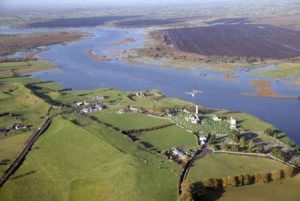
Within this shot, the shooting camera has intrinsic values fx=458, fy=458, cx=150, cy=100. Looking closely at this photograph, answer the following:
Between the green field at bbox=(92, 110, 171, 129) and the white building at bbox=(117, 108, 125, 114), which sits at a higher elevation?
the white building at bbox=(117, 108, 125, 114)

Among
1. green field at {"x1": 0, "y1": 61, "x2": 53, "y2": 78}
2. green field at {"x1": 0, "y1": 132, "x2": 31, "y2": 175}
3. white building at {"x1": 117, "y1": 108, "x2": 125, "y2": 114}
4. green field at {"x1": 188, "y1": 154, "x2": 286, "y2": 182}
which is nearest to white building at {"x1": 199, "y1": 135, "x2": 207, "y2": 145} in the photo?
green field at {"x1": 188, "y1": 154, "x2": 286, "y2": 182}

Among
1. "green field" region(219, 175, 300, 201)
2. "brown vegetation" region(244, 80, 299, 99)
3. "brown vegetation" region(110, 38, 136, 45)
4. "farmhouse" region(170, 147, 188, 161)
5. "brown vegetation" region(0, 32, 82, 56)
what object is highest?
"farmhouse" region(170, 147, 188, 161)

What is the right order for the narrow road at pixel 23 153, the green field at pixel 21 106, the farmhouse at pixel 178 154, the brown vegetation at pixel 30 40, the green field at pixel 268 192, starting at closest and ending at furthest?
the green field at pixel 268 192 → the narrow road at pixel 23 153 → the farmhouse at pixel 178 154 → the green field at pixel 21 106 → the brown vegetation at pixel 30 40

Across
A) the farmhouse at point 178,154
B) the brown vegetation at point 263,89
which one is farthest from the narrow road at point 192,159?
the brown vegetation at point 263,89

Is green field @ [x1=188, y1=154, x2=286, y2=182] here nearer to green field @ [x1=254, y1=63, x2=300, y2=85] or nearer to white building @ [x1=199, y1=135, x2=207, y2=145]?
white building @ [x1=199, y1=135, x2=207, y2=145]

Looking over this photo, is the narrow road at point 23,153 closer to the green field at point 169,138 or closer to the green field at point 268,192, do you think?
the green field at point 169,138

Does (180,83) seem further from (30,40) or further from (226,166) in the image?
(30,40)

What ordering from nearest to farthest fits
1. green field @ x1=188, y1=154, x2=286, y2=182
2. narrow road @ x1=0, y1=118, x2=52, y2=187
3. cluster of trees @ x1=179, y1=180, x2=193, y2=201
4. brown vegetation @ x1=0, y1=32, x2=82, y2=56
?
cluster of trees @ x1=179, y1=180, x2=193, y2=201 < green field @ x1=188, y1=154, x2=286, y2=182 < narrow road @ x1=0, y1=118, x2=52, y2=187 < brown vegetation @ x1=0, y1=32, x2=82, y2=56
